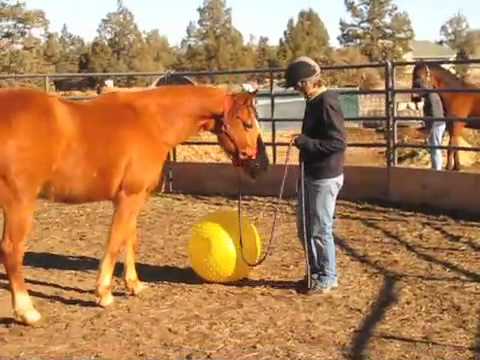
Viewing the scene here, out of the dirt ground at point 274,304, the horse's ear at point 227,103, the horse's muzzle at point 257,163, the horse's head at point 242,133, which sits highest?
the horse's ear at point 227,103

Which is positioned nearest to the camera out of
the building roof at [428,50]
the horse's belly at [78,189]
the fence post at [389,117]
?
the horse's belly at [78,189]

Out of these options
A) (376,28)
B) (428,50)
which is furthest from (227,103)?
(428,50)

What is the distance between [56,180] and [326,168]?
1.95m

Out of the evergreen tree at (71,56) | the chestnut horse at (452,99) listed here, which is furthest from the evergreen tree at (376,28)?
the chestnut horse at (452,99)

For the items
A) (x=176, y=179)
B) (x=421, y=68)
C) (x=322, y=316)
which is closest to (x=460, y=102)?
(x=421, y=68)

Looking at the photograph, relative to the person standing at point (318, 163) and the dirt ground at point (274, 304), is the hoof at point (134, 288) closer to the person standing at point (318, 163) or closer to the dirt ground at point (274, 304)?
the dirt ground at point (274, 304)

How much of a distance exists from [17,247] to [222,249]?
1587 mm

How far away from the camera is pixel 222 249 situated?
6043mm

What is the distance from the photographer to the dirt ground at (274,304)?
15.6 feet

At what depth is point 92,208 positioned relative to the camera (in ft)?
33.6

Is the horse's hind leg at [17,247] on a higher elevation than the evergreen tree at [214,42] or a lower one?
lower

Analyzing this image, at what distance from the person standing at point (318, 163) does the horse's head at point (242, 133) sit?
0.34 metres

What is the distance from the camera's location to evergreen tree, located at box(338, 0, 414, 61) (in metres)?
73.4

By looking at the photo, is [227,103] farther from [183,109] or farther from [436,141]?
[436,141]
